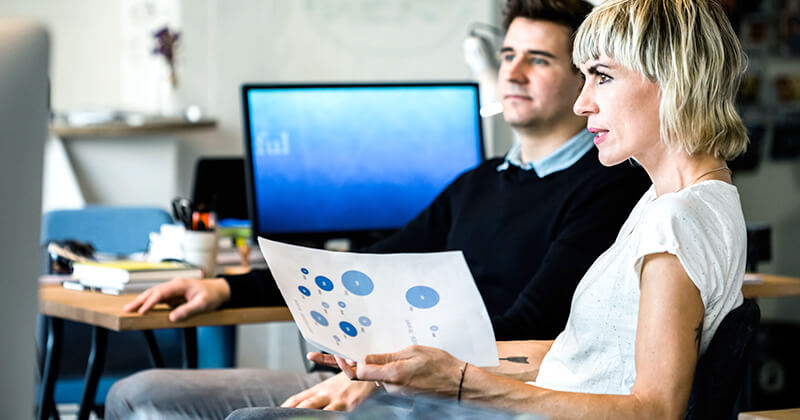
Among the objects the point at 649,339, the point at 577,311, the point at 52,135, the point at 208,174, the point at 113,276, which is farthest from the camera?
the point at 52,135

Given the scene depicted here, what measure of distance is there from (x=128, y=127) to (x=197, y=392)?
127 inches

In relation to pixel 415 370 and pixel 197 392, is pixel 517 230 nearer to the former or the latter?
pixel 197 392

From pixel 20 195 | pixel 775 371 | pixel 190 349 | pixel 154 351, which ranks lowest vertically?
pixel 775 371

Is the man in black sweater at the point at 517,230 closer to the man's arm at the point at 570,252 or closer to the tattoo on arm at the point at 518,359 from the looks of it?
the man's arm at the point at 570,252

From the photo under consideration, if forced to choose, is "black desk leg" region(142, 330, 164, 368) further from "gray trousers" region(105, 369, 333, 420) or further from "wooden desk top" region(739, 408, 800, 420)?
"wooden desk top" region(739, 408, 800, 420)

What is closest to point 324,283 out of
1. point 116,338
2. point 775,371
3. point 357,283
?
point 357,283

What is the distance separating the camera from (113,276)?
2010mm

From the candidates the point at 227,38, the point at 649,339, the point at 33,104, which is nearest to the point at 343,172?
the point at 649,339

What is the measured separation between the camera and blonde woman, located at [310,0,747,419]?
1128 millimetres

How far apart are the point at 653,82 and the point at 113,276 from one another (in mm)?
1206

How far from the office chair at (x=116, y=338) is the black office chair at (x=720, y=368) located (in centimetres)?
162

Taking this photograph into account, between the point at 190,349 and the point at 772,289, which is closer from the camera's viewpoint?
the point at 190,349

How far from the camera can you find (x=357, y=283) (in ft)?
3.95

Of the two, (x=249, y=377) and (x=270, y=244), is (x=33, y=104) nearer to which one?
(x=270, y=244)
